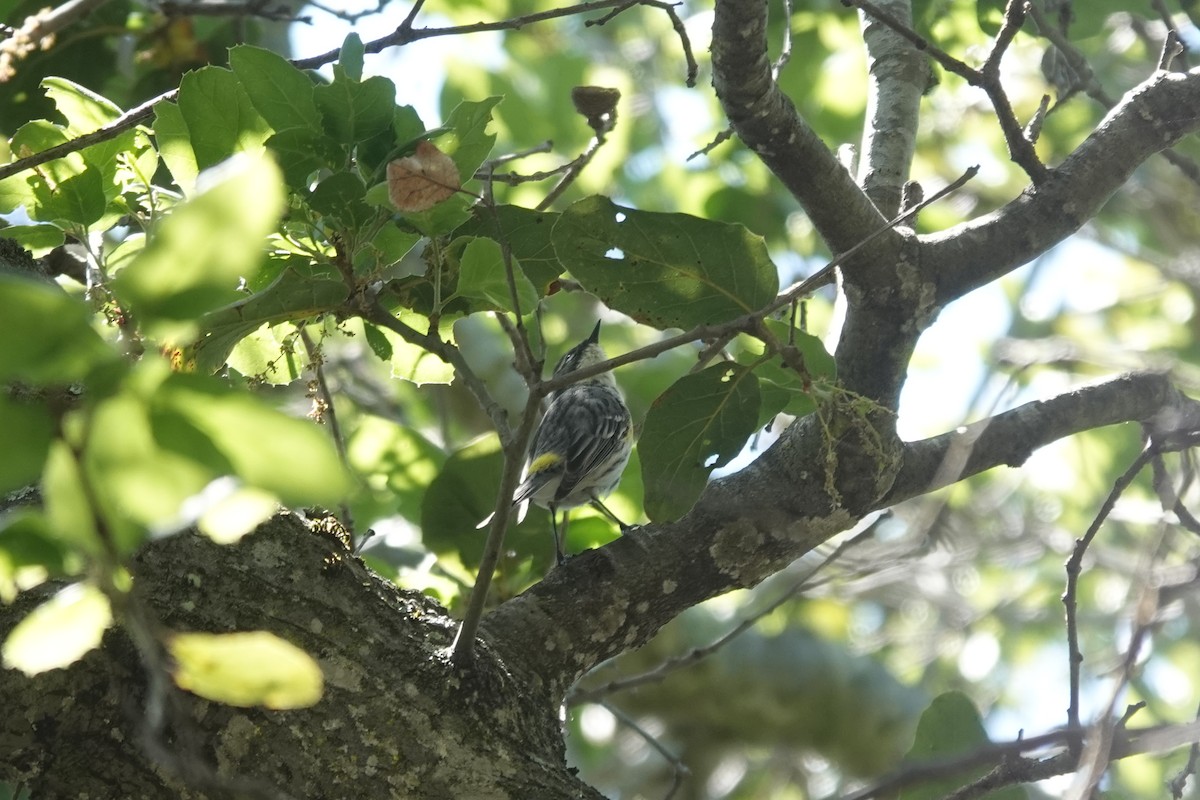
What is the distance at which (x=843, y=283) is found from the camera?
7.58 feet

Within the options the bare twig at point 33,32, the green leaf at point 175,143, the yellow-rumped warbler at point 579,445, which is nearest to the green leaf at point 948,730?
the yellow-rumped warbler at point 579,445

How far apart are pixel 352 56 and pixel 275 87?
0.59 feet

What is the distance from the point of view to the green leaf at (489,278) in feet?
5.80

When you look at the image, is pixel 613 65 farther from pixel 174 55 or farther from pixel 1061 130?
pixel 174 55

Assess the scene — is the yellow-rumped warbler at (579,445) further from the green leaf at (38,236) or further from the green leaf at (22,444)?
the green leaf at (22,444)

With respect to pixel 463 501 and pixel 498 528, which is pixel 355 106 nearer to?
pixel 498 528

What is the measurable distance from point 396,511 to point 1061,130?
16.3ft

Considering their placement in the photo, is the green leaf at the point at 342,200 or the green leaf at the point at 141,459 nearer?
the green leaf at the point at 141,459

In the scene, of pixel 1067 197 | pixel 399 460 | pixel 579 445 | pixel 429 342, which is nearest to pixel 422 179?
pixel 429 342

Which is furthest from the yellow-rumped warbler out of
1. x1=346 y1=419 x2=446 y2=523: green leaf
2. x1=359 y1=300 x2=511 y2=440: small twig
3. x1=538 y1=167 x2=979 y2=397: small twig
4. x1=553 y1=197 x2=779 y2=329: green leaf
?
x1=538 y1=167 x2=979 y2=397: small twig

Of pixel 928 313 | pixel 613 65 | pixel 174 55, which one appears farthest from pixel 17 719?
pixel 613 65

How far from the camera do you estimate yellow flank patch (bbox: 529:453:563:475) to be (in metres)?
4.12

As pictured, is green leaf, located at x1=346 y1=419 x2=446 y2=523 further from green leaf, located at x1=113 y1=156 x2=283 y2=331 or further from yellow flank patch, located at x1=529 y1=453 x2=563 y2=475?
green leaf, located at x1=113 y1=156 x2=283 y2=331

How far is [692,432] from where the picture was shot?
6.48ft
